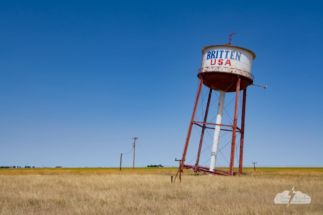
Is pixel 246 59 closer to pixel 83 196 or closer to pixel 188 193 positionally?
pixel 188 193

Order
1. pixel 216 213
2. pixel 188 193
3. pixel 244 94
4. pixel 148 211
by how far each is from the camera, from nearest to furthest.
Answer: pixel 216 213, pixel 148 211, pixel 188 193, pixel 244 94

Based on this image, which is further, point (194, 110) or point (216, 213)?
point (194, 110)

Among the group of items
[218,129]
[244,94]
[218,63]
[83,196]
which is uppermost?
[218,63]

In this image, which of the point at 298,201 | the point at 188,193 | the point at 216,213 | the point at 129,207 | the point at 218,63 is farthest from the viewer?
the point at 218,63

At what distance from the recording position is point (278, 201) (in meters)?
11.8

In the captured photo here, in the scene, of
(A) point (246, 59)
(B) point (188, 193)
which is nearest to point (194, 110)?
(A) point (246, 59)

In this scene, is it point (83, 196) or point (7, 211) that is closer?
point (7, 211)

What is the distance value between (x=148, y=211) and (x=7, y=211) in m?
4.55

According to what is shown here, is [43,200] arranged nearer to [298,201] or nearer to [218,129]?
[298,201]

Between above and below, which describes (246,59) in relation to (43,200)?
above

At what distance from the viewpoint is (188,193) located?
50.8 feet

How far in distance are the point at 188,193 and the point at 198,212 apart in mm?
5448

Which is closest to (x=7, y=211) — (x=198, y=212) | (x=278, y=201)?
(x=198, y=212)

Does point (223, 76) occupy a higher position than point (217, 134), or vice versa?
point (223, 76)
